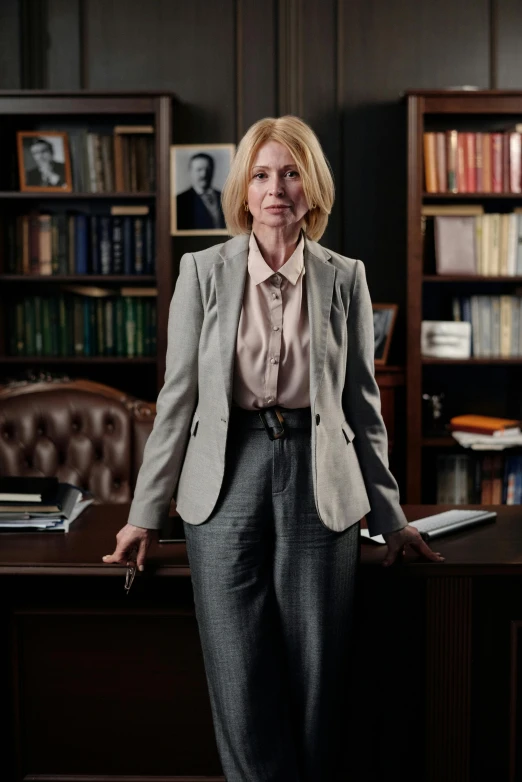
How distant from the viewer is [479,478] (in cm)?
386

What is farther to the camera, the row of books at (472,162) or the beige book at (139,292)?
the beige book at (139,292)

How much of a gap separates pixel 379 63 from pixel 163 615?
126 inches

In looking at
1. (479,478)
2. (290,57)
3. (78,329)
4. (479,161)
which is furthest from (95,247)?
(479,478)

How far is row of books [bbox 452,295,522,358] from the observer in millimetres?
3822

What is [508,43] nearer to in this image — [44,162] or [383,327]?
[383,327]

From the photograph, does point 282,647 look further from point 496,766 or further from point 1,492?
point 1,492

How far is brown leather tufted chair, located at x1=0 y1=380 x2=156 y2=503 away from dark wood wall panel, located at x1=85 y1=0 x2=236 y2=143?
181cm

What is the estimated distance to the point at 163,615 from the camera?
175 cm

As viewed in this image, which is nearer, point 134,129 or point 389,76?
point 134,129

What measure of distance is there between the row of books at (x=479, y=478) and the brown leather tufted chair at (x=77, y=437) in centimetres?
171

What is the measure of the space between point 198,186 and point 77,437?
1.74 m

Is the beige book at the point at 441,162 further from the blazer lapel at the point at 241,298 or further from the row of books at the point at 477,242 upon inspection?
the blazer lapel at the point at 241,298

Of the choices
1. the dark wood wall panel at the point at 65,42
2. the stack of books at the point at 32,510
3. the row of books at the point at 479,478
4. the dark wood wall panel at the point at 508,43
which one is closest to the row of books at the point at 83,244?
the dark wood wall panel at the point at 65,42

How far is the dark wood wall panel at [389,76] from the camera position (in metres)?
4.01
